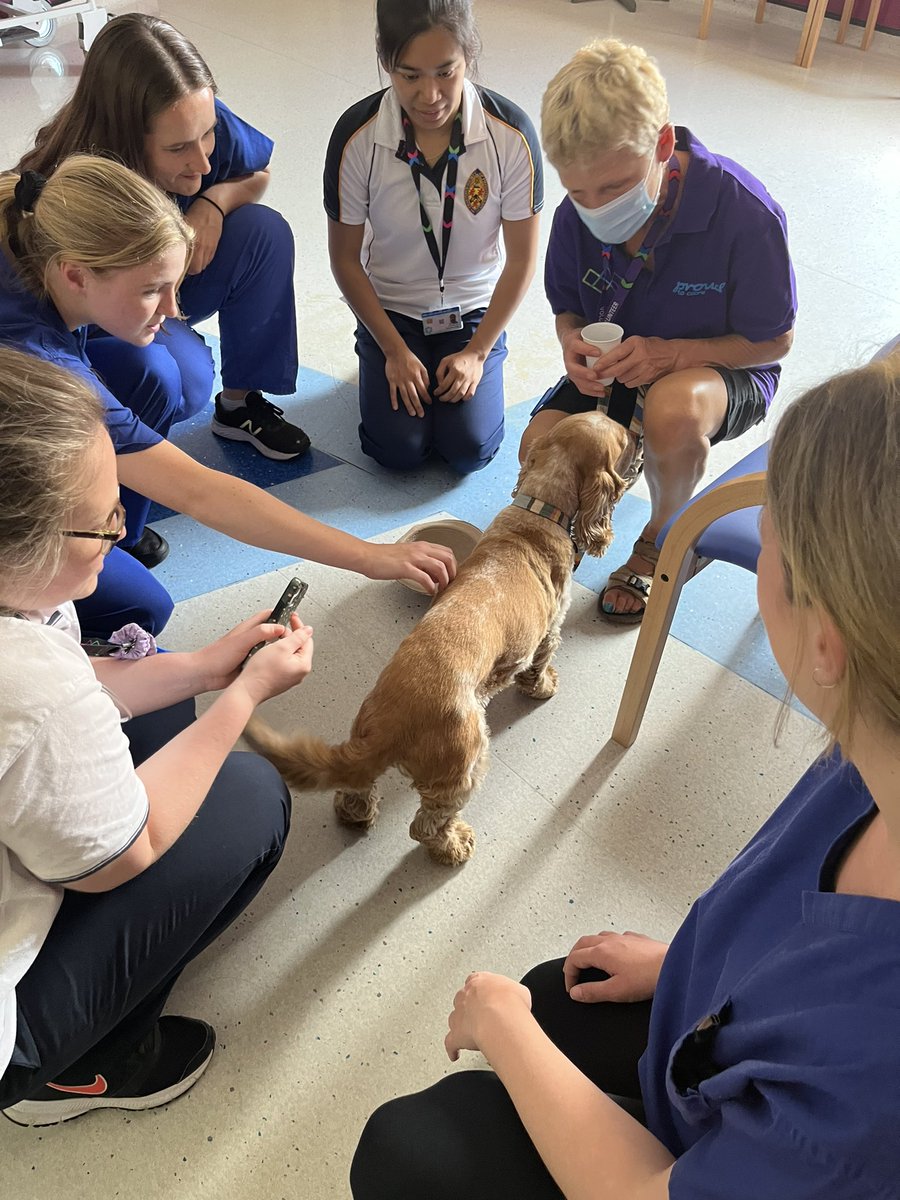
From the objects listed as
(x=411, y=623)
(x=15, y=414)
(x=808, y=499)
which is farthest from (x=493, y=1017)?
(x=411, y=623)

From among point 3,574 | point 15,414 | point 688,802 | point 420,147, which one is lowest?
point 688,802

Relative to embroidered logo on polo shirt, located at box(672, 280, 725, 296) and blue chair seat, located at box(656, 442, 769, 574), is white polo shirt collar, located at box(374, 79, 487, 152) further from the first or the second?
blue chair seat, located at box(656, 442, 769, 574)

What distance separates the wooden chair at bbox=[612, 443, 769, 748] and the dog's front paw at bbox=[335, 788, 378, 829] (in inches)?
22.0

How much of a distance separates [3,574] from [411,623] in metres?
1.19

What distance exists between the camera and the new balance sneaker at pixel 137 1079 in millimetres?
1251

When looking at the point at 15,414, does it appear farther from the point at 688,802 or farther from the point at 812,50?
the point at 812,50

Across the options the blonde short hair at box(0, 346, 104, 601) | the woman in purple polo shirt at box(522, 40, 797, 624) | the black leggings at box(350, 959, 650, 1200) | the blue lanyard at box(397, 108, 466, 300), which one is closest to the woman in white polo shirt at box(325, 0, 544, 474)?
the blue lanyard at box(397, 108, 466, 300)

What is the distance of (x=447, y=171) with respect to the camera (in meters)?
2.30

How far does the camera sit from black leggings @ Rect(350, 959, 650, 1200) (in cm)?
92

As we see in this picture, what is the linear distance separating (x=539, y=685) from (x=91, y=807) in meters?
1.10

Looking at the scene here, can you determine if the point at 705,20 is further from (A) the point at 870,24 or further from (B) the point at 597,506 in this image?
(B) the point at 597,506

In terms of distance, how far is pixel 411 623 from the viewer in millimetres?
2092

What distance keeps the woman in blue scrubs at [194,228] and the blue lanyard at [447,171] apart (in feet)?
1.28

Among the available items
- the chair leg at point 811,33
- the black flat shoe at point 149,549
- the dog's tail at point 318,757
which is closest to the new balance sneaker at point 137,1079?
the dog's tail at point 318,757
